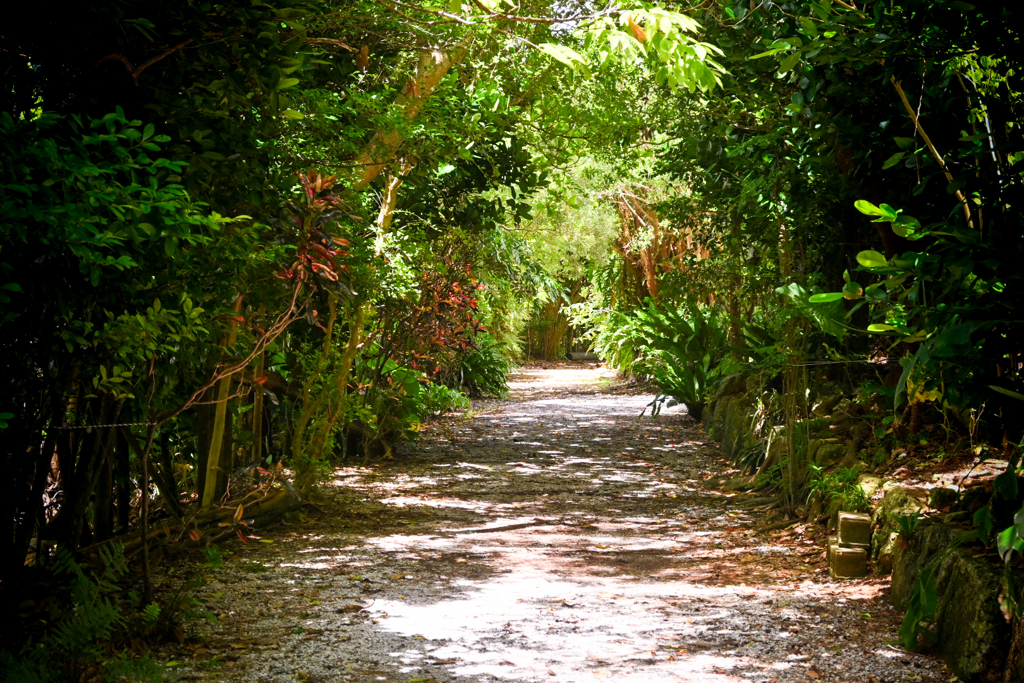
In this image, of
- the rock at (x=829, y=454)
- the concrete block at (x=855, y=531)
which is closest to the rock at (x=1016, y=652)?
the concrete block at (x=855, y=531)

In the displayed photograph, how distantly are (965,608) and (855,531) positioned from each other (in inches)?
58.7

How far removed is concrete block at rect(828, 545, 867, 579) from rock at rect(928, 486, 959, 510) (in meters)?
0.54

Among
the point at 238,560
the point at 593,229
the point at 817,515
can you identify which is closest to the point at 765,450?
the point at 817,515

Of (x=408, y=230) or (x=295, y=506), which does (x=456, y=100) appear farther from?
(x=295, y=506)

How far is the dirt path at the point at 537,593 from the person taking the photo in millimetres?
3621

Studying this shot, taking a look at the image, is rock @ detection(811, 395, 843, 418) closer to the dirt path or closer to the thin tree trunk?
the dirt path

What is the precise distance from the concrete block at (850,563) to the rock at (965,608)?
0.68m

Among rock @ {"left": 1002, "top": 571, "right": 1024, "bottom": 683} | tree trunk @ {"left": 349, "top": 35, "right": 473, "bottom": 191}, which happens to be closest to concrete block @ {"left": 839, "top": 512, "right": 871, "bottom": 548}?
rock @ {"left": 1002, "top": 571, "right": 1024, "bottom": 683}

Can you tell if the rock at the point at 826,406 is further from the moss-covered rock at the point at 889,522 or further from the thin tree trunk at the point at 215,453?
the thin tree trunk at the point at 215,453

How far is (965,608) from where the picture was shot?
3.46 meters

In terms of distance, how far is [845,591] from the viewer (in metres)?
4.60

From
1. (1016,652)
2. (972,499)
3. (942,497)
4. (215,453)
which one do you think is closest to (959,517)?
(972,499)

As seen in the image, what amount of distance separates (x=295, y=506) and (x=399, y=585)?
1.84 metres

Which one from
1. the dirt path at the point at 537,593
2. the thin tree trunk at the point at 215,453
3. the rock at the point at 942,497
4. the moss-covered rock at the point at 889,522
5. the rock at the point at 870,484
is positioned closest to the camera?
the dirt path at the point at 537,593
